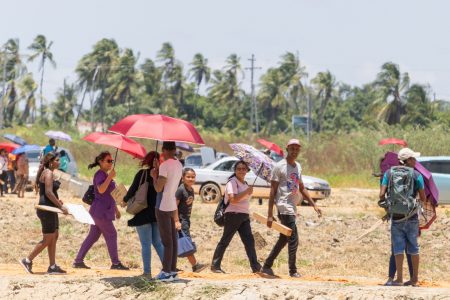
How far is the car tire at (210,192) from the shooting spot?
98.8 feet

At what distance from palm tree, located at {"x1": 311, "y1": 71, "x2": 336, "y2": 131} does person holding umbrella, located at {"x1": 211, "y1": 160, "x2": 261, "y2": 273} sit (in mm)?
98322

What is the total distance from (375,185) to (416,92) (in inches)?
1639

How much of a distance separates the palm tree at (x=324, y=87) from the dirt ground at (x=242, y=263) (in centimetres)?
8296

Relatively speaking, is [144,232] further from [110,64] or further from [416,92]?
[110,64]

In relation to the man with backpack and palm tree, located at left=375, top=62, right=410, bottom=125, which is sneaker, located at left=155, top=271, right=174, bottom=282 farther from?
palm tree, located at left=375, top=62, right=410, bottom=125

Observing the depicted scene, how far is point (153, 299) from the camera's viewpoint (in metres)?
12.4

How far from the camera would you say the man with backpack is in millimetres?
12570

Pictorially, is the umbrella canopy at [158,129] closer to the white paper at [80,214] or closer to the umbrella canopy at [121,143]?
the white paper at [80,214]

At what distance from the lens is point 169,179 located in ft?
41.0

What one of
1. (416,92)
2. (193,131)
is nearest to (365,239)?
(193,131)

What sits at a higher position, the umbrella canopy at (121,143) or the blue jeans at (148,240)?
the umbrella canopy at (121,143)

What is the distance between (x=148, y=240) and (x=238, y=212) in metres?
1.62

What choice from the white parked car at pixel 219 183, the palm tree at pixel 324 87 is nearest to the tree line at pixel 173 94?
the palm tree at pixel 324 87

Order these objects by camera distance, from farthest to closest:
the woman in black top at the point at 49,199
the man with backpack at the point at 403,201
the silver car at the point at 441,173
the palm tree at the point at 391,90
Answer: the palm tree at the point at 391,90
the silver car at the point at 441,173
the woman in black top at the point at 49,199
the man with backpack at the point at 403,201
